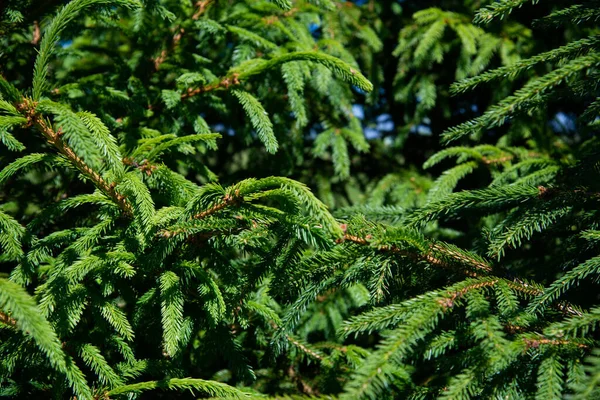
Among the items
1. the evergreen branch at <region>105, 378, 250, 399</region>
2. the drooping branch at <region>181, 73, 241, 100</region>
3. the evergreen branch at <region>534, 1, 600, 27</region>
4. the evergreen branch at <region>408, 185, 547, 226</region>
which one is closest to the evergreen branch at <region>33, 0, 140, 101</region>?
the drooping branch at <region>181, 73, 241, 100</region>

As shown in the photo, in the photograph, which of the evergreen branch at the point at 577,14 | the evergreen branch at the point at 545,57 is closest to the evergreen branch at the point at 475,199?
the evergreen branch at the point at 545,57

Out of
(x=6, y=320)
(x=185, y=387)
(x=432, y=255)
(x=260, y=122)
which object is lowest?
(x=185, y=387)

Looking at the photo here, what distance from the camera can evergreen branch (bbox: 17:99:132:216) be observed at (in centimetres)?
111

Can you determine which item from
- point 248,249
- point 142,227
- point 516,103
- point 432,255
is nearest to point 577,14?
point 516,103

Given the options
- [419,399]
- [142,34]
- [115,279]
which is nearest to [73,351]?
[115,279]

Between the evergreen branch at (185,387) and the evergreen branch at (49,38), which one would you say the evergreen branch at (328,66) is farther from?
the evergreen branch at (185,387)

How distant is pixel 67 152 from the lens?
114cm

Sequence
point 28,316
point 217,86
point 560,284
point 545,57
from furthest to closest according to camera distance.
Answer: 1. point 217,86
2. point 545,57
3. point 560,284
4. point 28,316

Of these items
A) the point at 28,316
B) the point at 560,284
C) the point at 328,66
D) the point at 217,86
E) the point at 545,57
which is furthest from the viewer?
the point at 217,86

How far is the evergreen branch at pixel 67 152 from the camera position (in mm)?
1106

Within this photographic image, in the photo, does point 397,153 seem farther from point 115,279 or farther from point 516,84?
point 115,279

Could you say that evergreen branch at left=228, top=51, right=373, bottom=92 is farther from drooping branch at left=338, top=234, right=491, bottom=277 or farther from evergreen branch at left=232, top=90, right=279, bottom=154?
drooping branch at left=338, top=234, right=491, bottom=277

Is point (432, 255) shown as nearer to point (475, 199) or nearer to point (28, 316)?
point (475, 199)

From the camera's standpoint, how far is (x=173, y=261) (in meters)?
1.35
